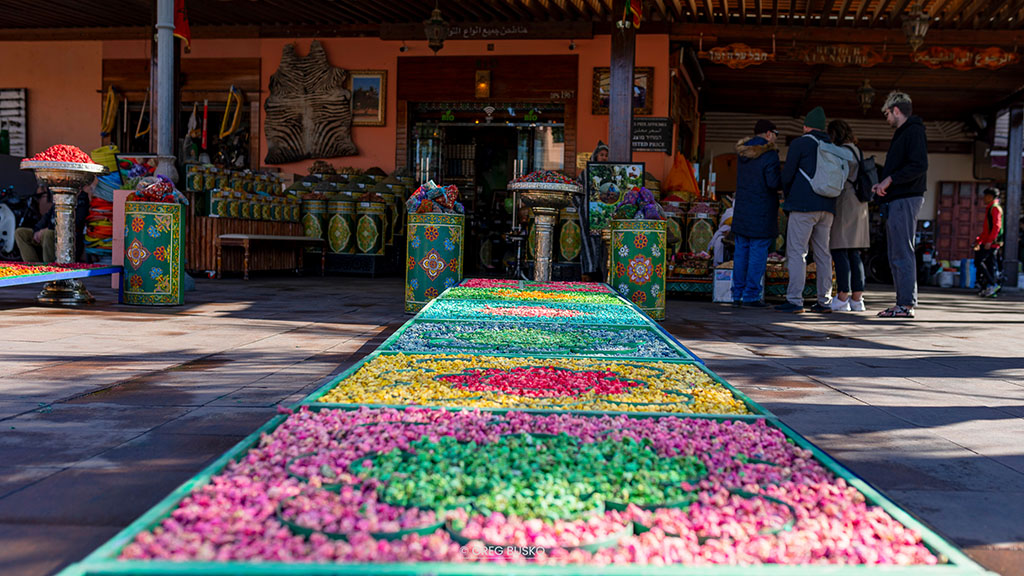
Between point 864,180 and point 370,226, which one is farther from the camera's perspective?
point 370,226

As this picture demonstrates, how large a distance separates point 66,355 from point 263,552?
9.29ft

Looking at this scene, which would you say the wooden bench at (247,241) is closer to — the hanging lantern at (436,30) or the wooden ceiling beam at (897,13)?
the hanging lantern at (436,30)


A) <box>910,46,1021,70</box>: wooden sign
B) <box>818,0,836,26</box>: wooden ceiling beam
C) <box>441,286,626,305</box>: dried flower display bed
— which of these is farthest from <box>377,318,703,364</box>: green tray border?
<box>910,46,1021,70</box>: wooden sign

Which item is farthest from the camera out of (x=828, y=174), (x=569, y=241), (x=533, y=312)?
(x=569, y=241)

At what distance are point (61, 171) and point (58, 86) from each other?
8669 mm

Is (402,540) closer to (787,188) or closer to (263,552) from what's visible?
(263,552)

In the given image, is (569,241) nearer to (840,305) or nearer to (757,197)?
(757,197)

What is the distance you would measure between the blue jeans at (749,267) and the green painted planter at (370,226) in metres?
5.11

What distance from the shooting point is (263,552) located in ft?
4.00

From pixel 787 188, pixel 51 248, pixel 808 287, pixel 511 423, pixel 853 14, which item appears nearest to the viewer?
pixel 511 423

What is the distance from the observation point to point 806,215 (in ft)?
22.3

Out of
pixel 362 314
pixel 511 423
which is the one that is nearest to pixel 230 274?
pixel 362 314

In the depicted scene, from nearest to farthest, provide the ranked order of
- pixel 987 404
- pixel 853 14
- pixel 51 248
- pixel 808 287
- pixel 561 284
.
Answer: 1. pixel 987 404
2. pixel 561 284
3. pixel 808 287
4. pixel 51 248
5. pixel 853 14

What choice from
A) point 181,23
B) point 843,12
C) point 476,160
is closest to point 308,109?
point 476,160
